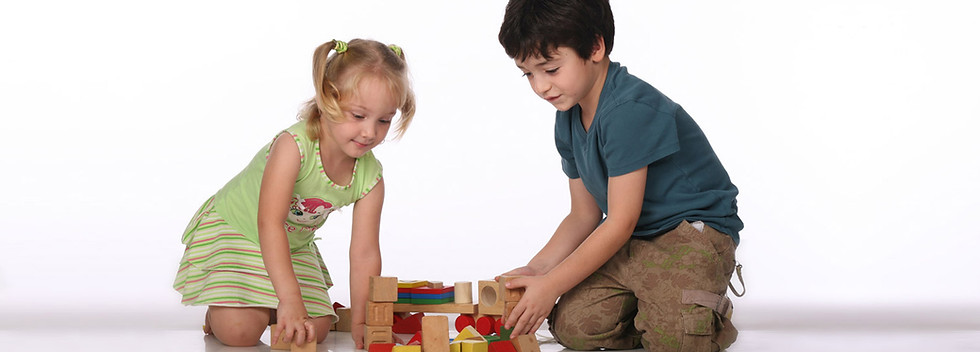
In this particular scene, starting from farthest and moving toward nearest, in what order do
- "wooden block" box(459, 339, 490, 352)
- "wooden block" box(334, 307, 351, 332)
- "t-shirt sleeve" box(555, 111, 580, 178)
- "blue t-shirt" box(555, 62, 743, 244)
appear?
"wooden block" box(334, 307, 351, 332)
"t-shirt sleeve" box(555, 111, 580, 178)
"blue t-shirt" box(555, 62, 743, 244)
"wooden block" box(459, 339, 490, 352)

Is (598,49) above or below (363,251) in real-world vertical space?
above

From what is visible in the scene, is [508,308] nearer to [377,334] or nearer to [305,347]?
[377,334]

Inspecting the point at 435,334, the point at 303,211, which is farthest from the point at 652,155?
the point at 303,211

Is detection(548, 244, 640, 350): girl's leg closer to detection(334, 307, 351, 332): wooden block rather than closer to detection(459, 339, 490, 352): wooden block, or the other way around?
detection(459, 339, 490, 352): wooden block

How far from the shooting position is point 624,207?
1811mm

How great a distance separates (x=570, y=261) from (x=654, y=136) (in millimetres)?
276

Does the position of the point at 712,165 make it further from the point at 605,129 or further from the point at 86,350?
the point at 86,350

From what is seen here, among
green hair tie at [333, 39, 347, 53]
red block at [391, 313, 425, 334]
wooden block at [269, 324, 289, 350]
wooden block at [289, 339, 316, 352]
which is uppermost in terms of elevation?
green hair tie at [333, 39, 347, 53]

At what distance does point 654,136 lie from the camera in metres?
1.84

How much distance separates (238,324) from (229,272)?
0.15m

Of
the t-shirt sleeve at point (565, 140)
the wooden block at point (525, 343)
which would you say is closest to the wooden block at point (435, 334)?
the wooden block at point (525, 343)

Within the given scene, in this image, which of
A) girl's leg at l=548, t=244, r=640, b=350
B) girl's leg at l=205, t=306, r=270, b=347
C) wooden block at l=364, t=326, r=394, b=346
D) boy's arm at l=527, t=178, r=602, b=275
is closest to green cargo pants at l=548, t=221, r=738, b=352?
girl's leg at l=548, t=244, r=640, b=350

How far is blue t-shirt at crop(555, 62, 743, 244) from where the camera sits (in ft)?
6.00

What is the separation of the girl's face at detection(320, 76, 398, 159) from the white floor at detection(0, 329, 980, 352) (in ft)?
1.31
